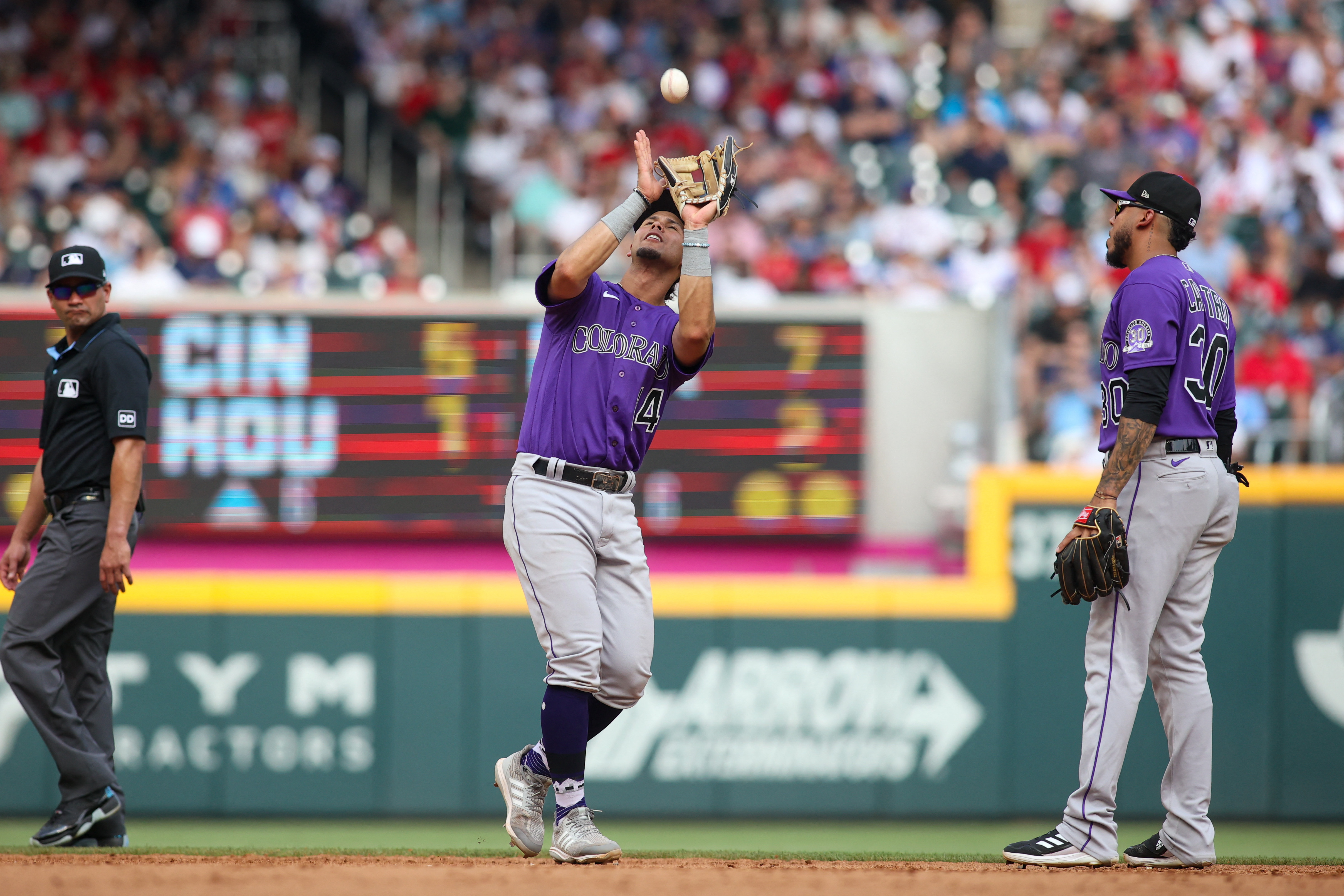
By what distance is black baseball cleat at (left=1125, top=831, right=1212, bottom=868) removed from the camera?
408 centimetres

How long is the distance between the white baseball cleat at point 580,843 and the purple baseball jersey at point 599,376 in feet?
3.39

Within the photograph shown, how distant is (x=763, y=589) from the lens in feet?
21.2

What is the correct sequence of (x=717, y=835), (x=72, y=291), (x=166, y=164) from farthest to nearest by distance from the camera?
(x=166, y=164)
(x=717, y=835)
(x=72, y=291)

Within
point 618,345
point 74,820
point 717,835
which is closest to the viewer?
point 618,345

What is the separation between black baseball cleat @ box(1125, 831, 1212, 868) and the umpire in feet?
10.8

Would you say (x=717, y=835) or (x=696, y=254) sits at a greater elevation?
(x=696, y=254)

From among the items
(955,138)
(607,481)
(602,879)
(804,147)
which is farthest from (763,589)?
(955,138)

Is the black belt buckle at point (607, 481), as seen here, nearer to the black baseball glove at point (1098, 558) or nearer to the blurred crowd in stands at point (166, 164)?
the black baseball glove at point (1098, 558)

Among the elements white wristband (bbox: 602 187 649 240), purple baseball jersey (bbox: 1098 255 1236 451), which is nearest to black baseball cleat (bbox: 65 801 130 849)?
white wristband (bbox: 602 187 649 240)

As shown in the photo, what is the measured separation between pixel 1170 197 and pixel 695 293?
1477 mm

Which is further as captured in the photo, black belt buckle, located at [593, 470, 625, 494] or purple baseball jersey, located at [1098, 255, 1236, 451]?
black belt buckle, located at [593, 470, 625, 494]

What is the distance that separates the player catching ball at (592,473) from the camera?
4016mm

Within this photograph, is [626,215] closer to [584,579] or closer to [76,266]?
[584,579]

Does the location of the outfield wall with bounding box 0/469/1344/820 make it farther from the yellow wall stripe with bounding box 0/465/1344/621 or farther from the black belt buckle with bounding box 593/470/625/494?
the black belt buckle with bounding box 593/470/625/494
